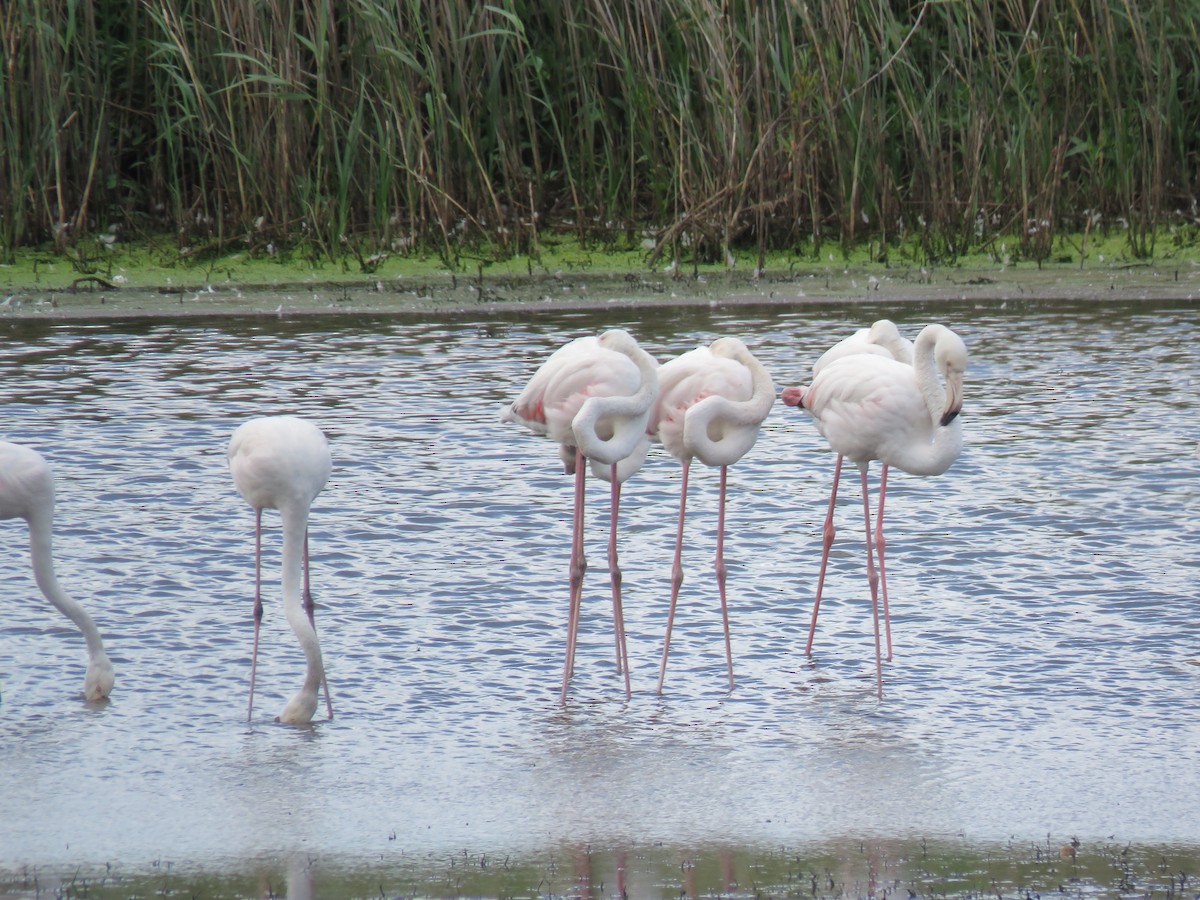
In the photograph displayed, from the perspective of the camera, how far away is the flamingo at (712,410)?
500 cm

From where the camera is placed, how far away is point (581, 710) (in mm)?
4730

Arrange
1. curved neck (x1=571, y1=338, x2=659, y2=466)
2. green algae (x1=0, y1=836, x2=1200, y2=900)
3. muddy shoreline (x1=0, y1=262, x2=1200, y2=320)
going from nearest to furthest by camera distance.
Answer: green algae (x1=0, y1=836, x2=1200, y2=900), curved neck (x1=571, y1=338, x2=659, y2=466), muddy shoreline (x1=0, y1=262, x2=1200, y2=320)

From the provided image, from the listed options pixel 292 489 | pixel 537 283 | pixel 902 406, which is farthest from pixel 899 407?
pixel 537 283

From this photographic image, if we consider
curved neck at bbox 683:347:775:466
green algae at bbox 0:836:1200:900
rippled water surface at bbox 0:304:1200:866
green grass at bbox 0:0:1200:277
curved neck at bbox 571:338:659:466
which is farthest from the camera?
green grass at bbox 0:0:1200:277

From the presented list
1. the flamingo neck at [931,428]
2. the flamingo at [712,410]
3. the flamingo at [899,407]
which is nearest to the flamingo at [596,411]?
the flamingo at [712,410]

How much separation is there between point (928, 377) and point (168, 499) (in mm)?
3041

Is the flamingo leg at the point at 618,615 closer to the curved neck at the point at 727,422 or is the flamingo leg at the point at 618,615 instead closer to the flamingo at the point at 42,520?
the curved neck at the point at 727,422

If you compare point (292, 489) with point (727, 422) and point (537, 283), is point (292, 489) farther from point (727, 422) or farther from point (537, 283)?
point (537, 283)

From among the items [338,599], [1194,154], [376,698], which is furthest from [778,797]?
[1194,154]

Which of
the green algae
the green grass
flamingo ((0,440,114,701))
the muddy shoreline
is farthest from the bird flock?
the green grass

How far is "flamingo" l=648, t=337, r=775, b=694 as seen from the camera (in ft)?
16.4

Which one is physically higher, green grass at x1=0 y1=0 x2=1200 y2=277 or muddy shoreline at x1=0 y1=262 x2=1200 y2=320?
green grass at x1=0 y1=0 x2=1200 y2=277

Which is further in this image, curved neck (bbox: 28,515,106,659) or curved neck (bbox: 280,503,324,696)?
curved neck (bbox: 28,515,106,659)

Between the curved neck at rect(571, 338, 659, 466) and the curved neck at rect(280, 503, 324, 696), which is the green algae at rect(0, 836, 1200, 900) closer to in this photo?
the curved neck at rect(280, 503, 324, 696)
